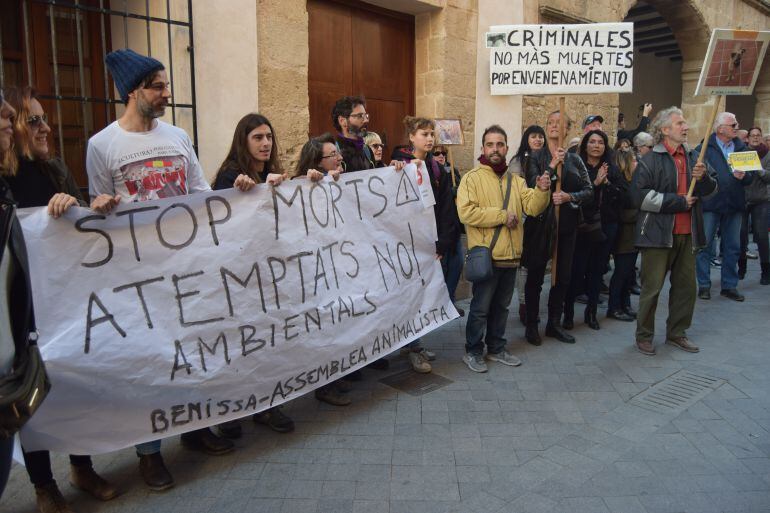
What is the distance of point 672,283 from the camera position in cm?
508

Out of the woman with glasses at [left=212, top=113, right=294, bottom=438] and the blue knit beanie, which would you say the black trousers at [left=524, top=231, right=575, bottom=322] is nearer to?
the woman with glasses at [left=212, top=113, right=294, bottom=438]

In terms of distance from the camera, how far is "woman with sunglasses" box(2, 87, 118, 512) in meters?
2.71

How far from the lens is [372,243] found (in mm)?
4035

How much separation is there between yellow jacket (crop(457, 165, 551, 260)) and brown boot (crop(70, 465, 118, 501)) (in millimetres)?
2822

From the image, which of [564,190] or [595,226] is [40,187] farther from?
[595,226]

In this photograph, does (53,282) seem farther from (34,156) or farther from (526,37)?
(526,37)

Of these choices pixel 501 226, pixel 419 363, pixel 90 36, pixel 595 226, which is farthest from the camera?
pixel 595 226

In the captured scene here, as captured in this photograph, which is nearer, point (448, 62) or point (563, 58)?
point (563, 58)

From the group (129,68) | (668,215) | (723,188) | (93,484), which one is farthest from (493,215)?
(723,188)

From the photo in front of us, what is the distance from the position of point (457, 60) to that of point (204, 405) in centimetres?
542

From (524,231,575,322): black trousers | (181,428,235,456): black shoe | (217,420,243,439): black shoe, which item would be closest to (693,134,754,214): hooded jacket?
(524,231,575,322): black trousers

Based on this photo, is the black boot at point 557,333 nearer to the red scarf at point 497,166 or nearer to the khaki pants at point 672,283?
the khaki pants at point 672,283

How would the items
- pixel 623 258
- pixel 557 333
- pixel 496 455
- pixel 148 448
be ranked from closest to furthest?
pixel 148 448, pixel 496 455, pixel 557 333, pixel 623 258

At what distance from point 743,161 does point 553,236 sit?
3137 millimetres
